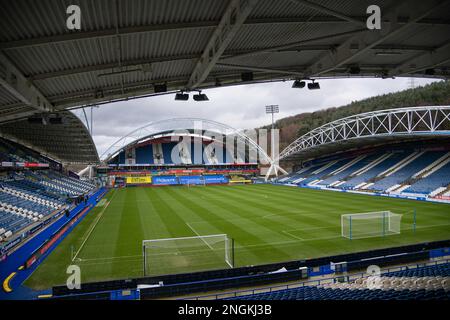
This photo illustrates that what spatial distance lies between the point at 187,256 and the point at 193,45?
37.2ft

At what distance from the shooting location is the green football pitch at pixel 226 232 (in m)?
15.3

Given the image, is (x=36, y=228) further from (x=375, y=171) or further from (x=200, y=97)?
(x=375, y=171)

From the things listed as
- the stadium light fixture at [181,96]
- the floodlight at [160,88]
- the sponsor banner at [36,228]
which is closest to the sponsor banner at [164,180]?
the sponsor banner at [36,228]

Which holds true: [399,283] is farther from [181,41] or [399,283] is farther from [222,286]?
[181,41]

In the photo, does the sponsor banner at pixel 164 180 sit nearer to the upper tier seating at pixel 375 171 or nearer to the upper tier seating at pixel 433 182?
the upper tier seating at pixel 375 171

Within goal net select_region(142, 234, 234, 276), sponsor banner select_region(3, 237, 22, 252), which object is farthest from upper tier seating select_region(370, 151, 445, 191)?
sponsor banner select_region(3, 237, 22, 252)

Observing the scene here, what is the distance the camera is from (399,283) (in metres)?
9.37

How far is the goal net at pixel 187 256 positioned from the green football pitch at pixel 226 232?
0.33 ft

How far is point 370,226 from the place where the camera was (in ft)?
71.1

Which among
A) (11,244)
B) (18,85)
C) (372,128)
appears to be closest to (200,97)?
(18,85)

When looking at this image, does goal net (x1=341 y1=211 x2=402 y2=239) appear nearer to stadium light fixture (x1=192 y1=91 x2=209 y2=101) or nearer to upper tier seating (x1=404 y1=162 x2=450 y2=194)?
stadium light fixture (x1=192 y1=91 x2=209 y2=101)

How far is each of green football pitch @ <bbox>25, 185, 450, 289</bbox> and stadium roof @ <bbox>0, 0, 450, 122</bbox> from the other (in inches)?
314
